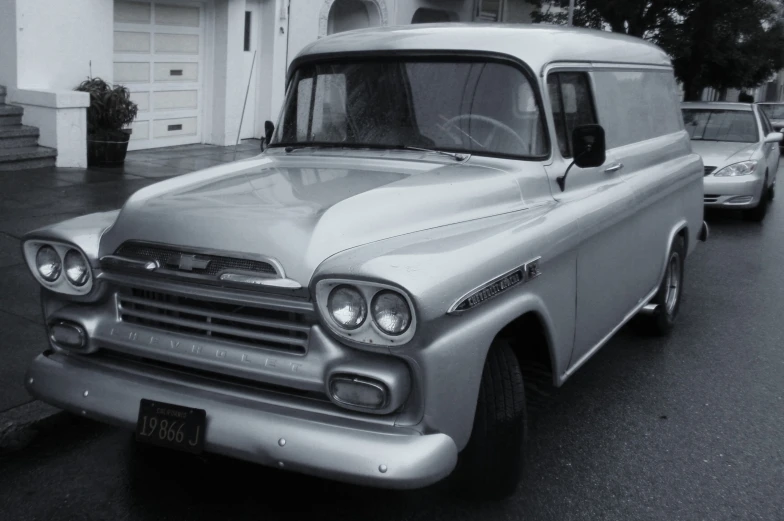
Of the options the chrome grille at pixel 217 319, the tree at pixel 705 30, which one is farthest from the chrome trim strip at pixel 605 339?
the tree at pixel 705 30

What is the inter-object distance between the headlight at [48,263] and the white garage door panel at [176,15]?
36.7 feet

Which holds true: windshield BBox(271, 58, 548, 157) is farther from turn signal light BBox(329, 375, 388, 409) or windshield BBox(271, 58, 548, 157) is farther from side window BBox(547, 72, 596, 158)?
turn signal light BBox(329, 375, 388, 409)

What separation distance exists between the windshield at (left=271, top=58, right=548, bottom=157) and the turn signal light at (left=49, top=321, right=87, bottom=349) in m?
1.66

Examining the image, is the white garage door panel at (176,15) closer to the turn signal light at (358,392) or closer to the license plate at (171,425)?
the license plate at (171,425)

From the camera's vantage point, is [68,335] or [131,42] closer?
[68,335]

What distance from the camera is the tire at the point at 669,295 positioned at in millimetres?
6086

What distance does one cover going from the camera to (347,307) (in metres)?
3.04

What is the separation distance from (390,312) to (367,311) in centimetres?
8

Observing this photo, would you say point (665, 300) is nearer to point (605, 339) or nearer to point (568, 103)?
point (605, 339)

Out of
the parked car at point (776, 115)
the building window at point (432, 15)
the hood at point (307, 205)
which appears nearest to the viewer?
the hood at point (307, 205)

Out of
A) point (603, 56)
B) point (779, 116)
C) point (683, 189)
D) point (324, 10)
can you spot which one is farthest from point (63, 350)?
point (779, 116)

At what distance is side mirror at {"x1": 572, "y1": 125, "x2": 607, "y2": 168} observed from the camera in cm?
420

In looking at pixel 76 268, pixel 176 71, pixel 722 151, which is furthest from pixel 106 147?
pixel 76 268

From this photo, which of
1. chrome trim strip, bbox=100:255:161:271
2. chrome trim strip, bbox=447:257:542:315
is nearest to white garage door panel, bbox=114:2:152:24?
chrome trim strip, bbox=100:255:161:271
